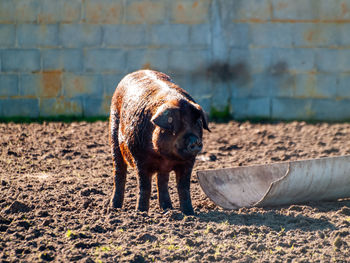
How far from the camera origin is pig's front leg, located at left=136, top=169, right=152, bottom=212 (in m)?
5.07

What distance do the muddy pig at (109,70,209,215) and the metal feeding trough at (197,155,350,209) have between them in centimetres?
58

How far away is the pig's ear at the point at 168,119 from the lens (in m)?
4.59

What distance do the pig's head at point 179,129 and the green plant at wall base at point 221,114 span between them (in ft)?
18.5

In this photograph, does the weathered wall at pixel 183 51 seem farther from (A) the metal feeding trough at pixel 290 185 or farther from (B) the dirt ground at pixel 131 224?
(A) the metal feeding trough at pixel 290 185

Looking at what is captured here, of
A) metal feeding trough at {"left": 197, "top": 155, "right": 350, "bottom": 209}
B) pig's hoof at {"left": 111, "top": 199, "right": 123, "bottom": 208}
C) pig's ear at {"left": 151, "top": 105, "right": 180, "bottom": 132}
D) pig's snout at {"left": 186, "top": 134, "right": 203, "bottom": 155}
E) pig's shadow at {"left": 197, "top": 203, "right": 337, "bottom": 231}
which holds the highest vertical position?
pig's ear at {"left": 151, "top": 105, "right": 180, "bottom": 132}

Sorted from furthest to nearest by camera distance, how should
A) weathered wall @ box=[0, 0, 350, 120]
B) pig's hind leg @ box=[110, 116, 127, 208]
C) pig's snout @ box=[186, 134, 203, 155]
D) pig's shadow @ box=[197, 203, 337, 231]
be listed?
weathered wall @ box=[0, 0, 350, 120], pig's hind leg @ box=[110, 116, 127, 208], pig's shadow @ box=[197, 203, 337, 231], pig's snout @ box=[186, 134, 203, 155]

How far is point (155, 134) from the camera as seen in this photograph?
15.7 ft

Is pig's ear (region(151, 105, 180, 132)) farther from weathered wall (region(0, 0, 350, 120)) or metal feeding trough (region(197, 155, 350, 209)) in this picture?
weathered wall (region(0, 0, 350, 120))

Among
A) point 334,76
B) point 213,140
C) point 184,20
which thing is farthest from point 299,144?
point 184,20

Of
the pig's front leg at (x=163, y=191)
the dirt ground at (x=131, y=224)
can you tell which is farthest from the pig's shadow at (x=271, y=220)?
the pig's front leg at (x=163, y=191)

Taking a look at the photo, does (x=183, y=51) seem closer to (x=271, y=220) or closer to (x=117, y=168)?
(x=117, y=168)

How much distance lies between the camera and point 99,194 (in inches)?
247

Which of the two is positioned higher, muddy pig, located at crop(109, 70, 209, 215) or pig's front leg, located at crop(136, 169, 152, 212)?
muddy pig, located at crop(109, 70, 209, 215)

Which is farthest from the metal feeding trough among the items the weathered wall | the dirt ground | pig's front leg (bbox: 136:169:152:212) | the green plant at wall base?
the weathered wall
